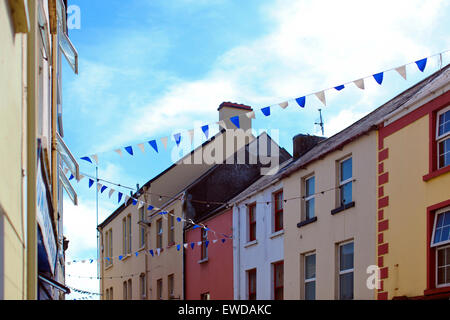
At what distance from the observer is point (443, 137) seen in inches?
543

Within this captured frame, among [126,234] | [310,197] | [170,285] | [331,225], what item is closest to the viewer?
[331,225]

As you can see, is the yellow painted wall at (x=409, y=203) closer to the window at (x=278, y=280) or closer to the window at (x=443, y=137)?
the window at (x=443, y=137)

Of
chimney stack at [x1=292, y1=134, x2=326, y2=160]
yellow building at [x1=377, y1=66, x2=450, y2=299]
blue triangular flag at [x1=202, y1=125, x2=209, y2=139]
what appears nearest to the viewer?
blue triangular flag at [x1=202, y1=125, x2=209, y2=139]

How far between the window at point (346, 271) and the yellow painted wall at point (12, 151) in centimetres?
1118

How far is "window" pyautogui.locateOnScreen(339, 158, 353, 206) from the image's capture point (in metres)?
17.0

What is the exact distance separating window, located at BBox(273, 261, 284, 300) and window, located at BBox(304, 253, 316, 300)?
5.05 feet

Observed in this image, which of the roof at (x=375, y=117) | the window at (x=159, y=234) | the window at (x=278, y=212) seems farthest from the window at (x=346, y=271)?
the window at (x=159, y=234)

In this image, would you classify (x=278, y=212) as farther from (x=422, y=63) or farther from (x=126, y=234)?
(x=126, y=234)

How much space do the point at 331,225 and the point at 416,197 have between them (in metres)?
3.32

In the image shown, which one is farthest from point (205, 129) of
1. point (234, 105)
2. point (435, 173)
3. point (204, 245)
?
point (234, 105)

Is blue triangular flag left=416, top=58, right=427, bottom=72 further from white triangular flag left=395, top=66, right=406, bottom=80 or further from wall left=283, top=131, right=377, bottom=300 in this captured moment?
wall left=283, top=131, right=377, bottom=300

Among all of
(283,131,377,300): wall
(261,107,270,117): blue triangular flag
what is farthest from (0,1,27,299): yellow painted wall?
(283,131,377,300): wall
